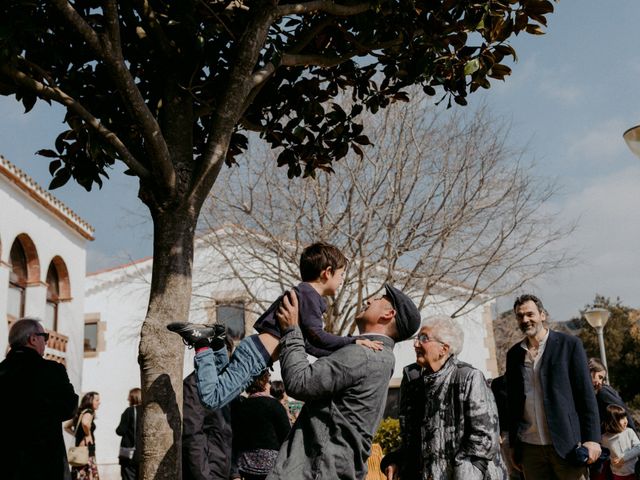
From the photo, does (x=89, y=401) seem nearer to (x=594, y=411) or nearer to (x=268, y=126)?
(x=268, y=126)

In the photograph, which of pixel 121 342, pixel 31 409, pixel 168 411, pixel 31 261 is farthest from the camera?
pixel 121 342

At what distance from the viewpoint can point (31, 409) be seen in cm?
505

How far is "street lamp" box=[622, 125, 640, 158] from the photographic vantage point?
7.21m

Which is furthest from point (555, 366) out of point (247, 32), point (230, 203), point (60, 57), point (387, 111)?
point (230, 203)

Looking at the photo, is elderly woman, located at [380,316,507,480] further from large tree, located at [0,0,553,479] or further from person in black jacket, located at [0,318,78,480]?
person in black jacket, located at [0,318,78,480]

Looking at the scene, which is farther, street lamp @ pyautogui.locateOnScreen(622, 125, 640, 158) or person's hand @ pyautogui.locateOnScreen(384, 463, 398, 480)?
street lamp @ pyautogui.locateOnScreen(622, 125, 640, 158)

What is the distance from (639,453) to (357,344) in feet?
16.0

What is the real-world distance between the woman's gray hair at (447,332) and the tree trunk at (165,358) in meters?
1.45

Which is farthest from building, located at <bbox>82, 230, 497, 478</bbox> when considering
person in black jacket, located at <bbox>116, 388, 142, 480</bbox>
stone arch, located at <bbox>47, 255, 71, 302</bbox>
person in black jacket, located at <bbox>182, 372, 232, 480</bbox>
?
person in black jacket, located at <bbox>182, 372, 232, 480</bbox>

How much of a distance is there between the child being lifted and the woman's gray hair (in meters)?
0.94

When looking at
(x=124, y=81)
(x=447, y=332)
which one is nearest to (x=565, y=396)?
(x=447, y=332)

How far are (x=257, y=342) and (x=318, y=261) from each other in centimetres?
48

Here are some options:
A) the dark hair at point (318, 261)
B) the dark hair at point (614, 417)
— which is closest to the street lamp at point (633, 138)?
the dark hair at point (614, 417)

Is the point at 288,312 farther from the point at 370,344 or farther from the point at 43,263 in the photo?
the point at 43,263
